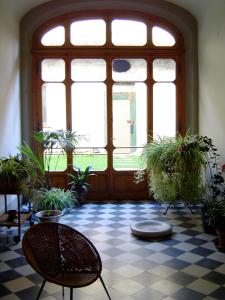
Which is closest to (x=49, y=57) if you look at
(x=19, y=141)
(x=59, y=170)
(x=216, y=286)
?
(x=19, y=141)

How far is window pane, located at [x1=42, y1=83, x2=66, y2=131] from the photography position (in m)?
7.14

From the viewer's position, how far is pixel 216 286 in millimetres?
3463

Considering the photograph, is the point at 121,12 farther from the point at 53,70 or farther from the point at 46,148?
the point at 46,148

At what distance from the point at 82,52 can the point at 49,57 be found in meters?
0.61

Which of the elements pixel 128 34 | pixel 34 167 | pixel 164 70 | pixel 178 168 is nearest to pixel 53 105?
pixel 34 167

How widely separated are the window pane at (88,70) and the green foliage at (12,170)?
2.63 m

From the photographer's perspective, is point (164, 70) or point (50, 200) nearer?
point (50, 200)

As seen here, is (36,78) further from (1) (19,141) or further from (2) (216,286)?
(2) (216,286)

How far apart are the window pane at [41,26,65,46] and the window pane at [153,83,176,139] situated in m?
1.92

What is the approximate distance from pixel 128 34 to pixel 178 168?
285 cm

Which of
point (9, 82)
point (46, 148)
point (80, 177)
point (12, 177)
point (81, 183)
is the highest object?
point (9, 82)

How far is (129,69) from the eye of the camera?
23.5 feet

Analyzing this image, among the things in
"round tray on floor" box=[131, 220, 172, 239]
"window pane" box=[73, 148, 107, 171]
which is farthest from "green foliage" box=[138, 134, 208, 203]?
"window pane" box=[73, 148, 107, 171]

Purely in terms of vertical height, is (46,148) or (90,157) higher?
(46,148)
